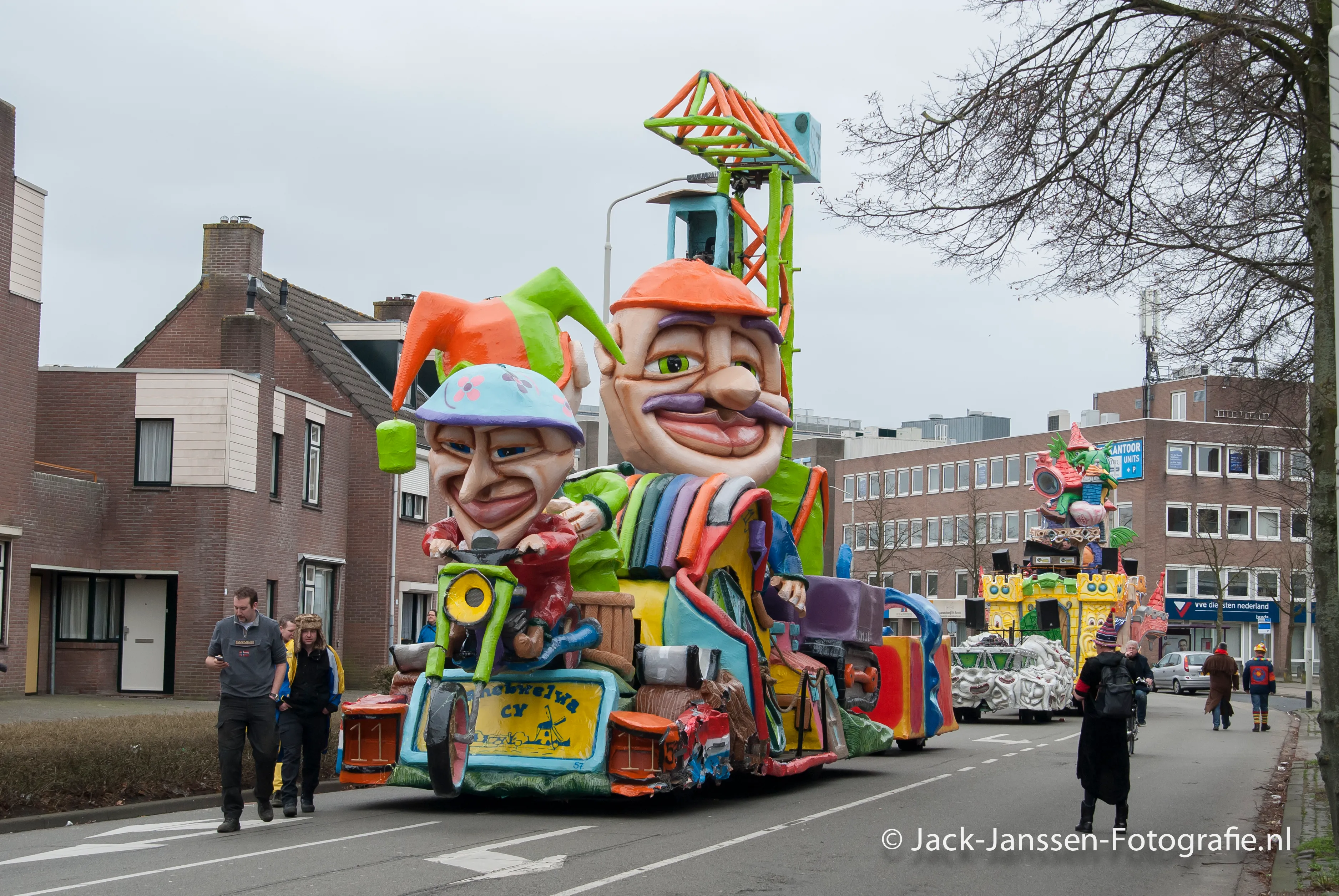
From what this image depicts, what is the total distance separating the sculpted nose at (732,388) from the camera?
50.8 ft

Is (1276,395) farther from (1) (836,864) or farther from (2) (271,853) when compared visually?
(2) (271,853)

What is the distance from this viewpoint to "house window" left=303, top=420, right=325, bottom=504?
108ft

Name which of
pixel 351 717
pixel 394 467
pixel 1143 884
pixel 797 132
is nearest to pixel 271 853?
pixel 351 717

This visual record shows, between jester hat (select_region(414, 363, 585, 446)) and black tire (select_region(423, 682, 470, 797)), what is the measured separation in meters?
2.04

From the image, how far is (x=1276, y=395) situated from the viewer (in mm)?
16703

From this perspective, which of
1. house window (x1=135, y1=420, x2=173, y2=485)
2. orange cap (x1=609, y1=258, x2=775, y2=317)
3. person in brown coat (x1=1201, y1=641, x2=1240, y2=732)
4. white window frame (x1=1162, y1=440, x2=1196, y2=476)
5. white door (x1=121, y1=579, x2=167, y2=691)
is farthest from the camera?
white window frame (x1=1162, y1=440, x2=1196, y2=476)

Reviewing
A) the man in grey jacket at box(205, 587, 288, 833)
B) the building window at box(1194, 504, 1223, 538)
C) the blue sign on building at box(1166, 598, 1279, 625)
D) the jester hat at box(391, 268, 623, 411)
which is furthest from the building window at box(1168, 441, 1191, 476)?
the man in grey jacket at box(205, 587, 288, 833)

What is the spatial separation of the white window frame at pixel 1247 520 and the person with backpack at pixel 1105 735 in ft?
209

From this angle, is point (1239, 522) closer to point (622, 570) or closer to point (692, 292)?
point (692, 292)

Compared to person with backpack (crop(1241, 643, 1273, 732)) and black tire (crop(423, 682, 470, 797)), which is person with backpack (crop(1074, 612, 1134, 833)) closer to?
black tire (crop(423, 682, 470, 797))

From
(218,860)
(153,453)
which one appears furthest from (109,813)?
(153,453)

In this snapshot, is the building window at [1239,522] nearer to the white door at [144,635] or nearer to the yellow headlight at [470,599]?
the white door at [144,635]

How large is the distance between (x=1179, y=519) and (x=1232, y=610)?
4.81m

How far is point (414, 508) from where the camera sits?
36.6 m
